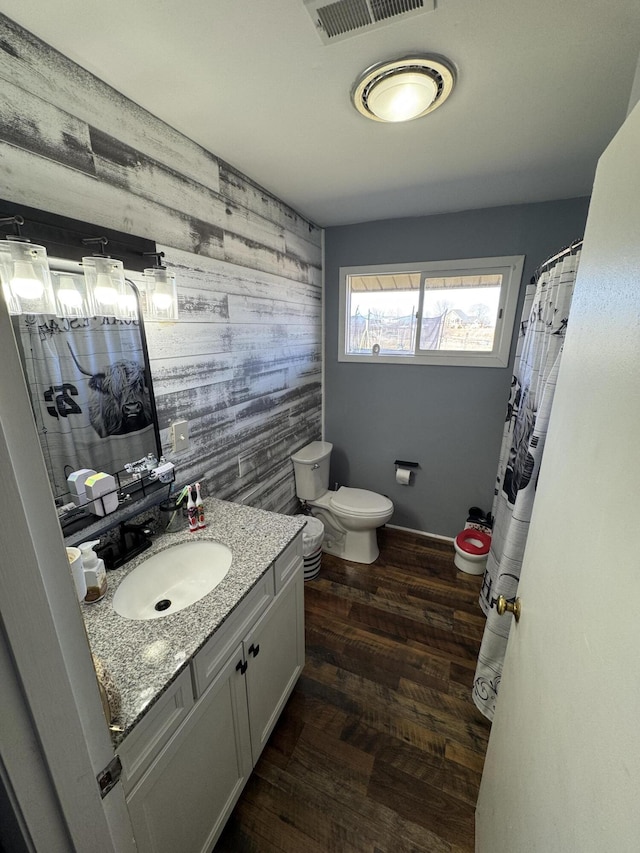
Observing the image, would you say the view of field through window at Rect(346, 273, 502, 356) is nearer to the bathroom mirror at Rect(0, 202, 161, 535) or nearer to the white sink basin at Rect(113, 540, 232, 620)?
the bathroom mirror at Rect(0, 202, 161, 535)

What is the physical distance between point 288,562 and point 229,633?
0.37 metres

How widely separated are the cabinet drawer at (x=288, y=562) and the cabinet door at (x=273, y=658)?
25mm

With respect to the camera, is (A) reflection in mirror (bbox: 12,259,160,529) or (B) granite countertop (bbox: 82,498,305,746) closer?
(B) granite countertop (bbox: 82,498,305,746)

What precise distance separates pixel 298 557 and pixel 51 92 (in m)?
1.71

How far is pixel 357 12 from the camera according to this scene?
2.70ft

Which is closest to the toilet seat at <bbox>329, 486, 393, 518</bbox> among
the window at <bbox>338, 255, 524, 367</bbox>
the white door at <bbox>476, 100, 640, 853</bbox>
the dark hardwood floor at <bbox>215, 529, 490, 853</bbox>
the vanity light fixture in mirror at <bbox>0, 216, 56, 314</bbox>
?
the dark hardwood floor at <bbox>215, 529, 490, 853</bbox>

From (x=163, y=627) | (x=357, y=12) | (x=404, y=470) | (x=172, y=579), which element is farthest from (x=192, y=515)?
(x=404, y=470)

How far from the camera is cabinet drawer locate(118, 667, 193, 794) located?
2.30 feet

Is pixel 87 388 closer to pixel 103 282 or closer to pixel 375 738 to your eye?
pixel 103 282

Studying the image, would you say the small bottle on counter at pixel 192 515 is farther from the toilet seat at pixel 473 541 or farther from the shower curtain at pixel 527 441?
the toilet seat at pixel 473 541

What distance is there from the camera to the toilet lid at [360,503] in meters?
2.32

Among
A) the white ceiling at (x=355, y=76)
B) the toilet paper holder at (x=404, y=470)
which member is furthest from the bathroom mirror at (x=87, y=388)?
the toilet paper holder at (x=404, y=470)

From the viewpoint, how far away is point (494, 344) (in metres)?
2.29

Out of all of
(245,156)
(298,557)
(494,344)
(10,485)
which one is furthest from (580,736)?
(494,344)
